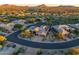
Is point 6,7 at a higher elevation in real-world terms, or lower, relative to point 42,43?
higher

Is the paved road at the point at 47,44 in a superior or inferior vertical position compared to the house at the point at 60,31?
inferior

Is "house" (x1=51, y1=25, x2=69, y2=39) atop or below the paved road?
atop

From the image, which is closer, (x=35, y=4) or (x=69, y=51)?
(x=69, y=51)

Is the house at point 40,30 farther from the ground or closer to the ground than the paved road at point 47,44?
farther from the ground

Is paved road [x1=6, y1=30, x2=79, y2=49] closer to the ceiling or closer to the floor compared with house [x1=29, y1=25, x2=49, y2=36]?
closer to the floor
